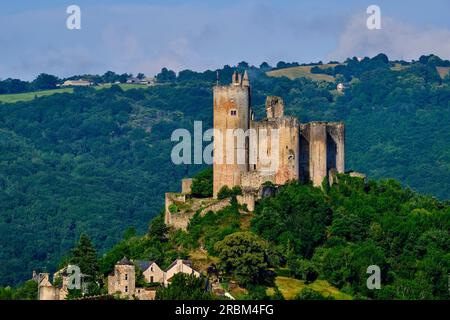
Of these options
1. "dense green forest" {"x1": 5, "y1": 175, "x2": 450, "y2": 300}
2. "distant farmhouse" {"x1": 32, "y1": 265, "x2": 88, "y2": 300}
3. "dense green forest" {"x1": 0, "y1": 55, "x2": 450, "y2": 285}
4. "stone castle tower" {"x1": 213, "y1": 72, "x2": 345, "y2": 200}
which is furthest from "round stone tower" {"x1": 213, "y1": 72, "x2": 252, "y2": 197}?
"dense green forest" {"x1": 0, "y1": 55, "x2": 450, "y2": 285}

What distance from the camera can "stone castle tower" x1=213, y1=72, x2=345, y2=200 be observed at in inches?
3241

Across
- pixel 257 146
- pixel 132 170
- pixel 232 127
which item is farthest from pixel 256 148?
pixel 132 170

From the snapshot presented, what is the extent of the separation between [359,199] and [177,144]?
106657mm

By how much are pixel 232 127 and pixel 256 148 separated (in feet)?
5.04

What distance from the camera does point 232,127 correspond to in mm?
82125

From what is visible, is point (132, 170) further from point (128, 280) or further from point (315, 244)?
point (128, 280)

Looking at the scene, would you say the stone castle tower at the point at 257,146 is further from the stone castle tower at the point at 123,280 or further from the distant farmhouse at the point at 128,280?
the stone castle tower at the point at 123,280

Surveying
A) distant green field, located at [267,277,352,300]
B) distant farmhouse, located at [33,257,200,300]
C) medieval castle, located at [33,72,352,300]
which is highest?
medieval castle, located at [33,72,352,300]

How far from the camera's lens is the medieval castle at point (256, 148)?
270 ft

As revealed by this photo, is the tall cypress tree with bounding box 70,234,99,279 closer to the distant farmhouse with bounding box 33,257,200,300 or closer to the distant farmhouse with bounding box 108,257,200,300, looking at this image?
the distant farmhouse with bounding box 33,257,200,300

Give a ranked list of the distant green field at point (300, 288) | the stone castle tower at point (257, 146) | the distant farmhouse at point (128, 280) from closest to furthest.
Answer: the distant farmhouse at point (128, 280) → the distant green field at point (300, 288) → the stone castle tower at point (257, 146)

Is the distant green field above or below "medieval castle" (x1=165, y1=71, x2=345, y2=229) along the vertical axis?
below

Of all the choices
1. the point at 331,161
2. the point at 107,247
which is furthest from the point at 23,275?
the point at 331,161

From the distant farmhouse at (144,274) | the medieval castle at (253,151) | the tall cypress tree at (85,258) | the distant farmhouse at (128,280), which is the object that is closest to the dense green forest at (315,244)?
the tall cypress tree at (85,258)
